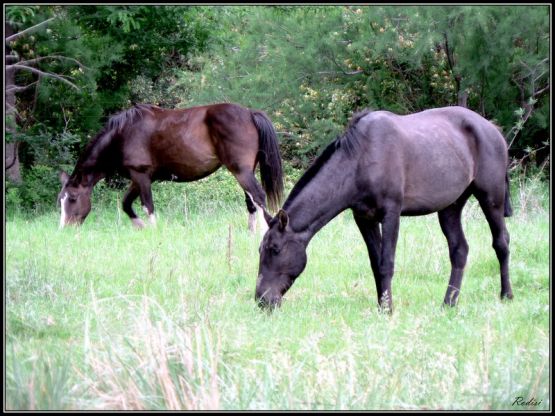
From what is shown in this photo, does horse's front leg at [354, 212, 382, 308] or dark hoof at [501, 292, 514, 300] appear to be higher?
horse's front leg at [354, 212, 382, 308]

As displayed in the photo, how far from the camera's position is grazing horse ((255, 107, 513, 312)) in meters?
6.30

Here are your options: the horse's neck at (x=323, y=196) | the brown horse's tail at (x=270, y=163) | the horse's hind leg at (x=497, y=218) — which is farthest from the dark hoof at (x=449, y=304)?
the brown horse's tail at (x=270, y=163)

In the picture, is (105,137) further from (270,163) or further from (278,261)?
(278,261)

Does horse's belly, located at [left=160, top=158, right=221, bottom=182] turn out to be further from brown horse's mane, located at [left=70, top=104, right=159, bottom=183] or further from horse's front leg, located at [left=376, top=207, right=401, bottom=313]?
horse's front leg, located at [left=376, top=207, right=401, bottom=313]

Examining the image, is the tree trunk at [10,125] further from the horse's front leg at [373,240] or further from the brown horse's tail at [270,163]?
the horse's front leg at [373,240]

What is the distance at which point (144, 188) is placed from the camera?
11.7 meters

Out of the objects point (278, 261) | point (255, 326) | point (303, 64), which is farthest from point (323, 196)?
point (303, 64)

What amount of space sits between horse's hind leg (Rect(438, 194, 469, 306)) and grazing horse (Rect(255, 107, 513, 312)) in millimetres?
13

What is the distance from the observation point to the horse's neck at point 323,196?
6.35 metres

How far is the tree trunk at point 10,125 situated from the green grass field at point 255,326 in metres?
3.91

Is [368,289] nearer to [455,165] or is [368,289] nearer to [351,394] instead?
[455,165]

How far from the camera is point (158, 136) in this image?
11.7m

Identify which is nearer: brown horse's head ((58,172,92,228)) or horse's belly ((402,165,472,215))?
horse's belly ((402,165,472,215))

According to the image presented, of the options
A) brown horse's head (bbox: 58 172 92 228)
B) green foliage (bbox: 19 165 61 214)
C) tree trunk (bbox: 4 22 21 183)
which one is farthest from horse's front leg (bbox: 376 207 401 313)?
green foliage (bbox: 19 165 61 214)
